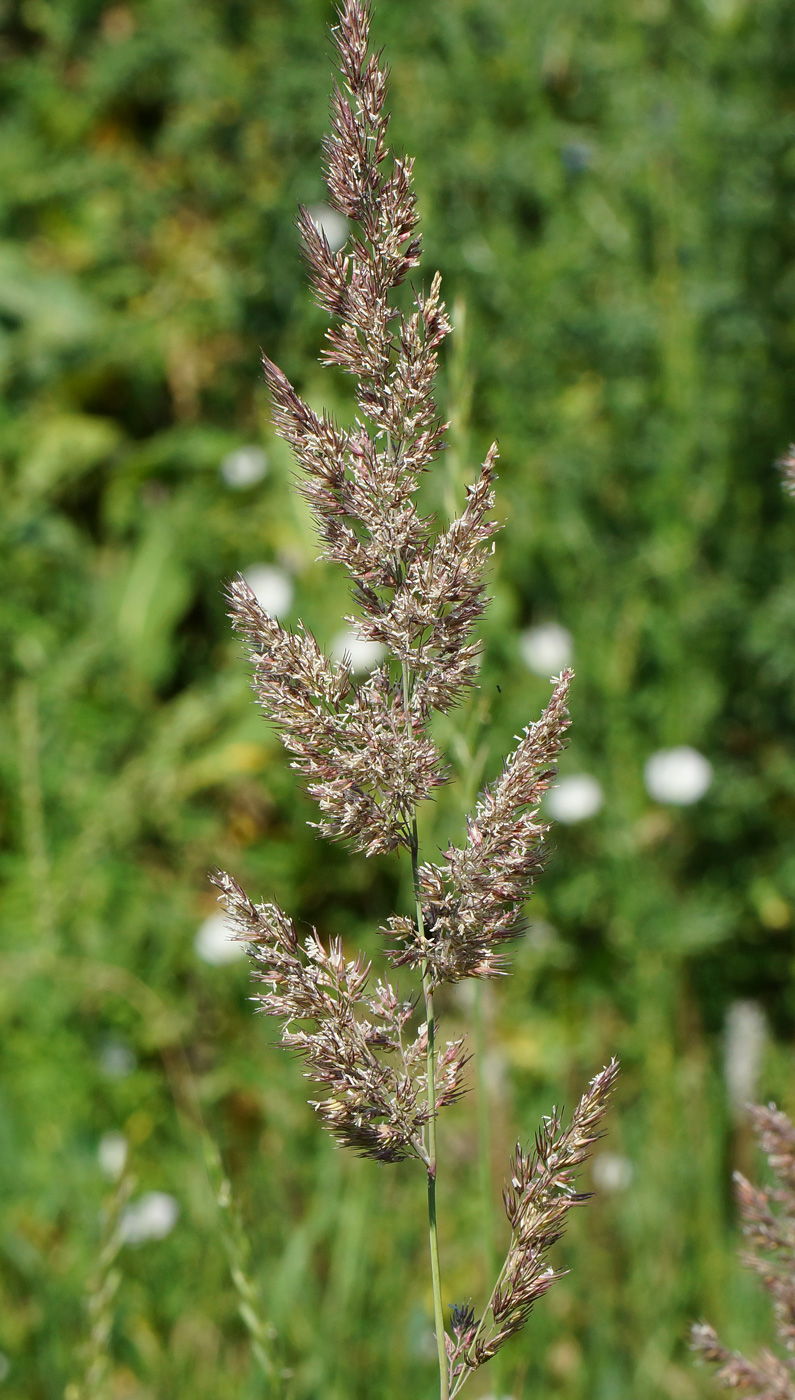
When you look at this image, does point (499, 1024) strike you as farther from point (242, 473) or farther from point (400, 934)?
point (400, 934)

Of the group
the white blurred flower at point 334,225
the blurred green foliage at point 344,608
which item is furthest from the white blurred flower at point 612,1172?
the white blurred flower at point 334,225

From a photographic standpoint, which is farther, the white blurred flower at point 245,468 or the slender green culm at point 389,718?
the white blurred flower at point 245,468

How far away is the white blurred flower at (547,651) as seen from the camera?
3150mm

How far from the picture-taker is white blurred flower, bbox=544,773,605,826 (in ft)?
9.87

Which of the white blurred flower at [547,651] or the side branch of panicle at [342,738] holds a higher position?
the white blurred flower at [547,651]

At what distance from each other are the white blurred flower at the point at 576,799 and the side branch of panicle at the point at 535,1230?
90.3 inches

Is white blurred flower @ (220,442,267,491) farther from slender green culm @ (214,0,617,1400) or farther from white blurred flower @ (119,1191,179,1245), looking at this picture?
slender green culm @ (214,0,617,1400)

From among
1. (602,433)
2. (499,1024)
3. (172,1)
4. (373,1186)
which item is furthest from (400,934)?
(172,1)

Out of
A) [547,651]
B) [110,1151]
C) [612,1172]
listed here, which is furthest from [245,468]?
[612,1172]

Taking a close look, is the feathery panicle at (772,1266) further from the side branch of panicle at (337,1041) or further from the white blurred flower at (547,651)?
the white blurred flower at (547,651)

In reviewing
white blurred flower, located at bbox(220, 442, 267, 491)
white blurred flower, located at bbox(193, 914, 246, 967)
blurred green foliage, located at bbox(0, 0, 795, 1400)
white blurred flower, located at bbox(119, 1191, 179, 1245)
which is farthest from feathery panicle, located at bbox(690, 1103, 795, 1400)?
white blurred flower, located at bbox(220, 442, 267, 491)

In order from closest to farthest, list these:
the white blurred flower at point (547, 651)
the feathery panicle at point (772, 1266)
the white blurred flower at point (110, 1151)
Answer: the feathery panicle at point (772, 1266) < the white blurred flower at point (110, 1151) < the white blurred flower at point (547, 651)

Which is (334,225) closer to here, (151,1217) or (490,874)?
(151,1217)

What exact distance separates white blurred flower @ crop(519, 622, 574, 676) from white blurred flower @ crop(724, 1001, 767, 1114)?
3.06ft
